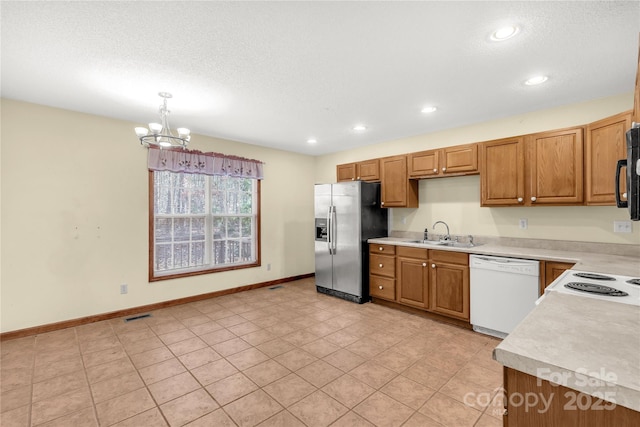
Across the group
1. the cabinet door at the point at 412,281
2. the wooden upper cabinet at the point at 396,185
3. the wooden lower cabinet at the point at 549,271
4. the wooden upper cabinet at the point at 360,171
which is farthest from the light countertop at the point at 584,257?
the wooden upper cabinet at the point at 360,171

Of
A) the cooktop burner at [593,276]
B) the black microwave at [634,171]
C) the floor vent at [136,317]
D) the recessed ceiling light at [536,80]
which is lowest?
the floor vent at [136,317]

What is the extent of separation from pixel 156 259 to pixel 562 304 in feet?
14.6

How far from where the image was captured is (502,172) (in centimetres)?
334

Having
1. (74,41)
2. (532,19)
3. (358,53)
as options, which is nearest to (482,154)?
(532,19)

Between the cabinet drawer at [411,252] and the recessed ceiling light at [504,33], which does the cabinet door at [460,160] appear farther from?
the recessed ceiling light at [504,33]

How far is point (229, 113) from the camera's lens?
3498 millimetres

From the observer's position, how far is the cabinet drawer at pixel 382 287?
4020 mm

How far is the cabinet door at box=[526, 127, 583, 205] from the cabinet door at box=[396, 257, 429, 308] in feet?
4.72

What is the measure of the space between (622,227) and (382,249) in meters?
2.51

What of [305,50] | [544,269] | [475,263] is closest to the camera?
[305,50]

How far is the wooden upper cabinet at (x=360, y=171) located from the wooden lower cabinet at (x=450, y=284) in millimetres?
1616

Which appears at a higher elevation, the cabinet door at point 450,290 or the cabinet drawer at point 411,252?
the cabinet drawer at point 411,252

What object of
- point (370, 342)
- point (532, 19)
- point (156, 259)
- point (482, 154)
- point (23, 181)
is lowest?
point (370, 342)

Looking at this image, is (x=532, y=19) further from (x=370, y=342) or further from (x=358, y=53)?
(x=370, y=342)
